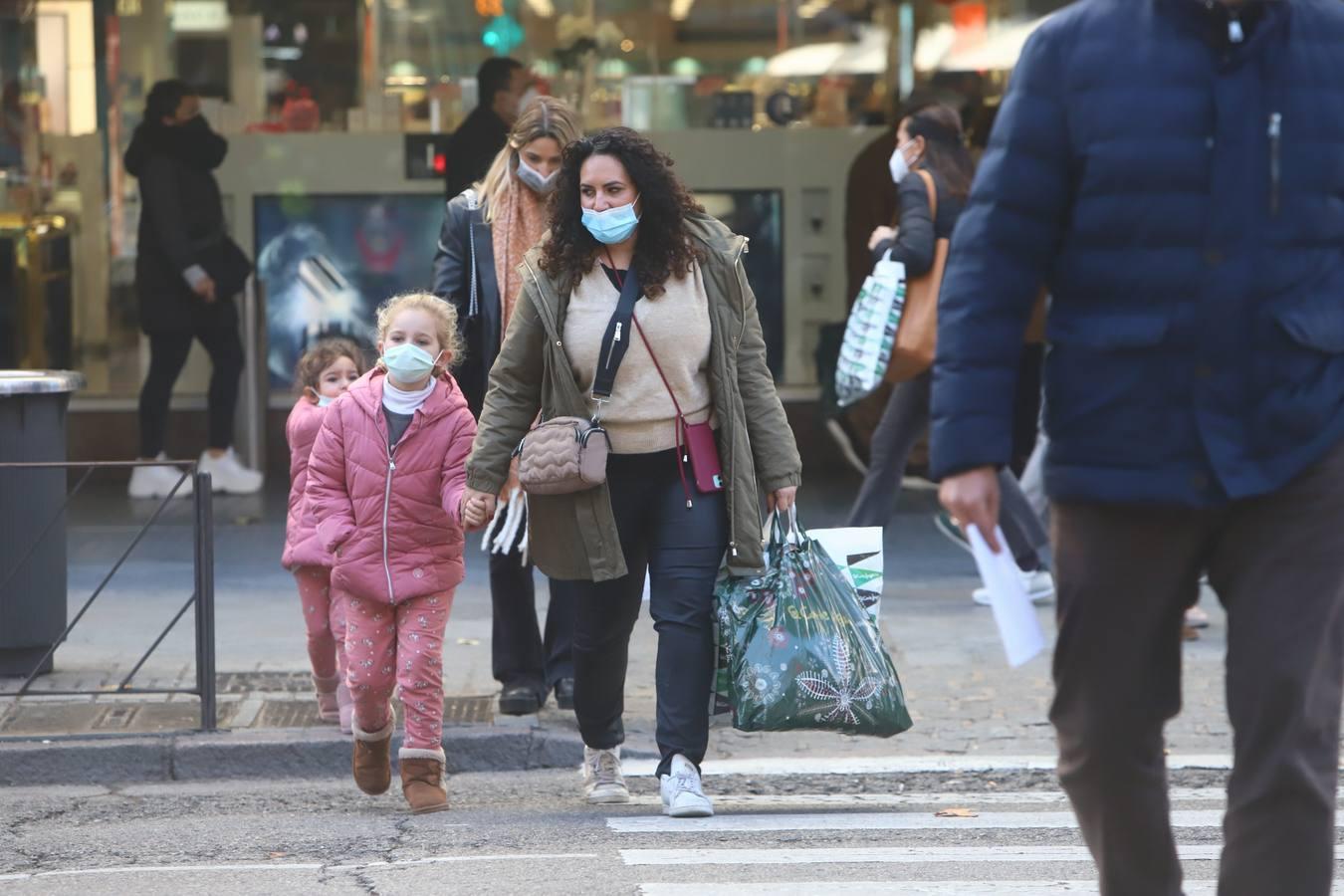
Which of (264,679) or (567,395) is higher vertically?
(567,395)

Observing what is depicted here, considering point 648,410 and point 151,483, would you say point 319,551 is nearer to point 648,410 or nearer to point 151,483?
point 648,410

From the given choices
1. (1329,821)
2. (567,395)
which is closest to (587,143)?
(567,395)

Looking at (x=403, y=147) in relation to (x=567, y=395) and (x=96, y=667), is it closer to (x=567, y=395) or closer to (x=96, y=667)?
(x=96, y=667)

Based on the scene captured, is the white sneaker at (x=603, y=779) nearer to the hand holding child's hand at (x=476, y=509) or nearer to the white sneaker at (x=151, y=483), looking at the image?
the hand holding child's hand at (x=476, y=509)

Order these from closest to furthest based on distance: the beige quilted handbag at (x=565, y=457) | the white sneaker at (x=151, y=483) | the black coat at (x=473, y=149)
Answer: the beige quilted handbag at (x=565, y=457) → the black coat at (x=473, y=149) → the white sneaker at (x=151, y=483)

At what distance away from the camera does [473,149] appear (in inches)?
365

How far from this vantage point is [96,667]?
296 inches

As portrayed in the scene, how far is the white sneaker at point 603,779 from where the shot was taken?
578 cm

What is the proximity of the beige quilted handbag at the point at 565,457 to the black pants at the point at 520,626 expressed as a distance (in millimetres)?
1372

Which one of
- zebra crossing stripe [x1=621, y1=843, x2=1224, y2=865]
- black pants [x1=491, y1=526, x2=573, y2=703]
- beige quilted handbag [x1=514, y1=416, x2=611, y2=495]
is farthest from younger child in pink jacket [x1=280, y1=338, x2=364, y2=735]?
zebra crossing stripe [x1=621, y1=843, x2=1224, y2=865]

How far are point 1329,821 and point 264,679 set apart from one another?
4859mm

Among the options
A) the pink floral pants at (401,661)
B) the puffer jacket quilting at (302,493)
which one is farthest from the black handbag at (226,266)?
the pink floral pants at (401,661)

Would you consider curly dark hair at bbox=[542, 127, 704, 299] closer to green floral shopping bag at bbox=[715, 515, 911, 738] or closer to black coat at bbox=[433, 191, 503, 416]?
green floral shopping bag at bbox=[715, 515, 911, 738]

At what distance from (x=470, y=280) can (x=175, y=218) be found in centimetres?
551
